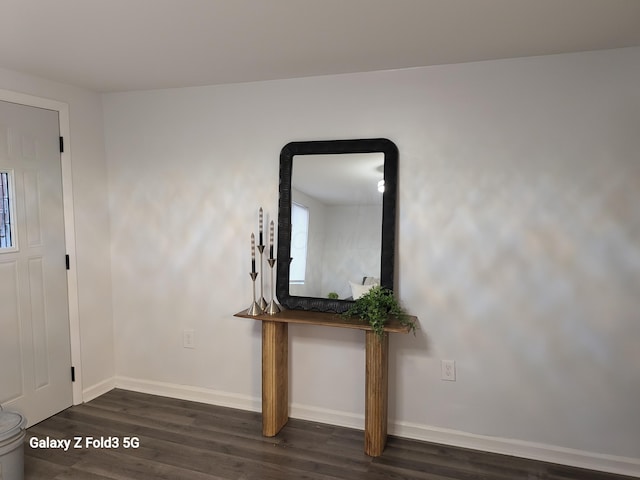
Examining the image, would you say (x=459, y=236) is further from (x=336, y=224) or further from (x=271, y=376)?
(x=271, y=376)

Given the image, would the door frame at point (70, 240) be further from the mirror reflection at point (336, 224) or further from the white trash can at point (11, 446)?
the mirror reflection at point (336, 224)

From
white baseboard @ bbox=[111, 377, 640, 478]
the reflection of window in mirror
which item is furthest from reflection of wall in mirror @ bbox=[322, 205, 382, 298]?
white baseboard @ bbox=[111, 377, 640, 478]

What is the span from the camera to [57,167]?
3115mm

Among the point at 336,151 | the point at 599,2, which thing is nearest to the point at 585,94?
the point at 599,2

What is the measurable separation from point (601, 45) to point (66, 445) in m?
3.70

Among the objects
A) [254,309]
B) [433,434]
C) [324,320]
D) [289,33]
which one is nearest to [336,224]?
[324,320]

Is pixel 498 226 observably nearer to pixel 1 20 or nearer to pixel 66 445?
pixel 1 20

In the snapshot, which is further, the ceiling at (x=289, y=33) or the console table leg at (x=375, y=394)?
the console table leg at (x=375, y=394)

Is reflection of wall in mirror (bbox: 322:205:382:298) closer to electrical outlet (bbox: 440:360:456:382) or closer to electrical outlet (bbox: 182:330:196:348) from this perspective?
electrical outlet (bbox: 440:360:456:382)

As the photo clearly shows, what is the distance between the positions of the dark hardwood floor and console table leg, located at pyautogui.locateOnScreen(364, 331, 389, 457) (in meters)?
0.08

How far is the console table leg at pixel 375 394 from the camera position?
8.53 ft

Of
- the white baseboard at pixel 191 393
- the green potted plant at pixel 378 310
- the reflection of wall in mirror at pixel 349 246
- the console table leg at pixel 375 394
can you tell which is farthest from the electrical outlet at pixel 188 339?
the console table leg at pixel 375 394

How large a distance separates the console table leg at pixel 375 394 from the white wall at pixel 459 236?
0.27 metres

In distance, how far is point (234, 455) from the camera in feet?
8.68
